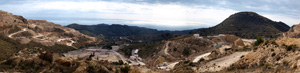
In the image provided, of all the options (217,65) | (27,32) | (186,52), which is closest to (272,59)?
(217,65)

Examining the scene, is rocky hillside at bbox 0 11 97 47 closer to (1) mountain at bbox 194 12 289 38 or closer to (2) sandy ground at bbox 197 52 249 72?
(2) sandy ground at bbox 197 52 249 72

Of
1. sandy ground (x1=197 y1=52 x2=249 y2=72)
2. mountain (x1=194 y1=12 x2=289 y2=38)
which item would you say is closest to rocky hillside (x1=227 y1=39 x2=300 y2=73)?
sandy ground (x1=197 y1=52 x2=249 y2=72)

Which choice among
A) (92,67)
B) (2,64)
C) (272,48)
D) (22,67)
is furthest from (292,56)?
(2,64)

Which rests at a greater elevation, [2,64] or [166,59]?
[2,64]

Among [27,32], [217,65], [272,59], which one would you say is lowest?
[217,65]

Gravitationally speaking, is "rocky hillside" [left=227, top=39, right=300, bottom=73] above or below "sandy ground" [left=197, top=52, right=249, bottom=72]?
above

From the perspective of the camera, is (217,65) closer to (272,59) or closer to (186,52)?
(272,59)

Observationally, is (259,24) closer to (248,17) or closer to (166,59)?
(248,17)

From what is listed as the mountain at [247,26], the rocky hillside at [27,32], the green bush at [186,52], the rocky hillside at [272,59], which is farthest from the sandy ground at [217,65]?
the mountain at [247,26]

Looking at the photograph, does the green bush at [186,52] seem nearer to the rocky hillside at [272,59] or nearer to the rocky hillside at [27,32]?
the rocky hillside at [272,59]

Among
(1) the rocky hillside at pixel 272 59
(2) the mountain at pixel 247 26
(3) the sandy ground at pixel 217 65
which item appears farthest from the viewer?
(2) the mountain at pixel 247 26

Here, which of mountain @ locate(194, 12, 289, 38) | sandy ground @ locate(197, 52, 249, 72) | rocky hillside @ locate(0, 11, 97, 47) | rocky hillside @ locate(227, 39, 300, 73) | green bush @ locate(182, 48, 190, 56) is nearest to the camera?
rocky hillside @ locate(227, 39, 300, 73)
